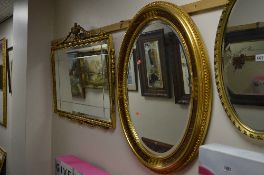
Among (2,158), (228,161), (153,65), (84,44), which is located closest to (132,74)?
(153,65)

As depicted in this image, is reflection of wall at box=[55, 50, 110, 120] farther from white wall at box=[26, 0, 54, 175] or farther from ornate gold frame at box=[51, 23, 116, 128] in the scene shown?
white wall at box=[26, 0, 54, 175]

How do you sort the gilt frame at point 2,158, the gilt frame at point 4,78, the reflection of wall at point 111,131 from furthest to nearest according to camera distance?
the gilt frame at point 4,78 < the gilt frame at point 2,158 < the reflection of wall at point 111,131

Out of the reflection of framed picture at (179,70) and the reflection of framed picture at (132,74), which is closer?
the reflection of framed picture at (179,70)

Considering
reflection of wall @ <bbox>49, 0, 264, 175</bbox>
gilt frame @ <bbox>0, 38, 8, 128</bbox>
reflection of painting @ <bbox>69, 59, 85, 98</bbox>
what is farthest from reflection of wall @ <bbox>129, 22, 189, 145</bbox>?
gilt frame @ <bbox>0, 38, 8, 128</bbox>

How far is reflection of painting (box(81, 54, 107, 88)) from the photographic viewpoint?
5.32 ft

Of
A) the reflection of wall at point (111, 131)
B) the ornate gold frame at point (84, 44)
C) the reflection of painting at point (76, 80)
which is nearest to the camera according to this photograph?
the reflection of wall at point (111, 131)

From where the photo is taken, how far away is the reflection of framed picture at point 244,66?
0.83 m

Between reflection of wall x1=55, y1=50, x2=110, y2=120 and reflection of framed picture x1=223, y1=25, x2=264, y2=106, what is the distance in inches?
32.9

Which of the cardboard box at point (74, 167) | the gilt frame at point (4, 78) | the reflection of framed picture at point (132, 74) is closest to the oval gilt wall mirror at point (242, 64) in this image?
the reflection of framed picture at point (132, 74)

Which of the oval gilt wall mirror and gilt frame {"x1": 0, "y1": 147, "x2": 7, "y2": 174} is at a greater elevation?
the oval gilt wall mirror

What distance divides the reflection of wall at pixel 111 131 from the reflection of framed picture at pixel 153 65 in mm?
183

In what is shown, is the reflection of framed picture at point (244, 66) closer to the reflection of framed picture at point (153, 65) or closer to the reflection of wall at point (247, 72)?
the reflection of wall at point (247, 72)

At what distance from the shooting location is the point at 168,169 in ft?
3.80

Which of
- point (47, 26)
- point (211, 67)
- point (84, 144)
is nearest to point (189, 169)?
point (211, 67)
